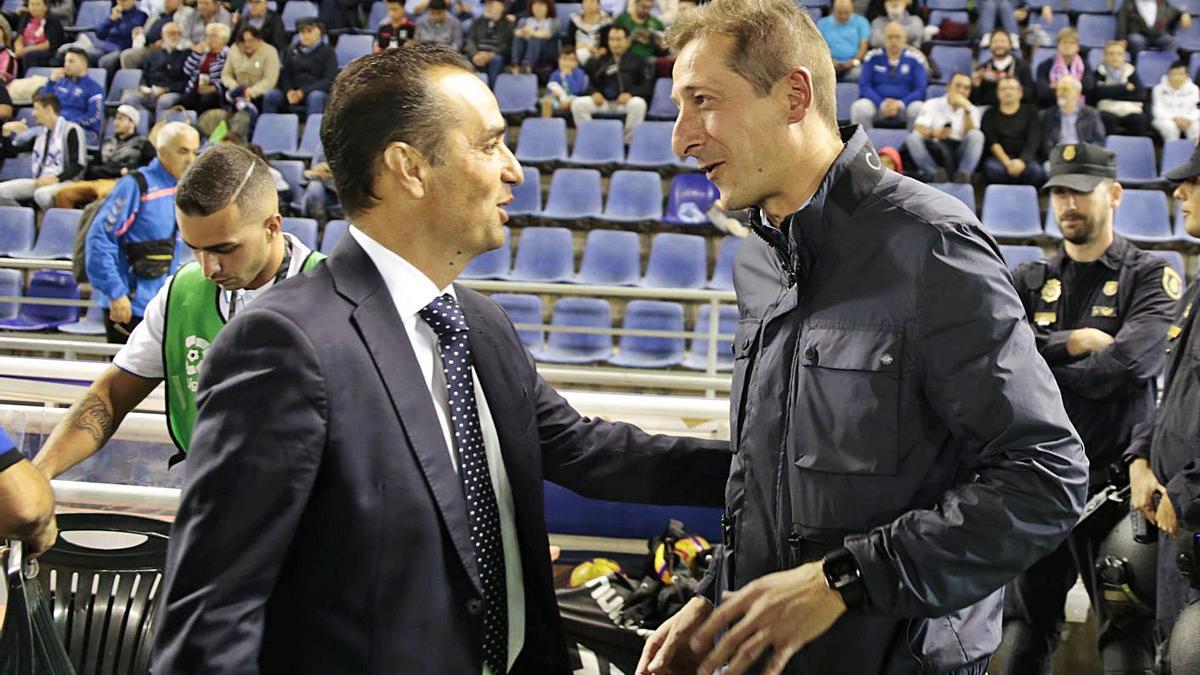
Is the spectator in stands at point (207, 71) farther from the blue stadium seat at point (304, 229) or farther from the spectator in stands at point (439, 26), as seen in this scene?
the blue stadium seat at point (304, 229)

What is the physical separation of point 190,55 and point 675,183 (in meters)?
5.27

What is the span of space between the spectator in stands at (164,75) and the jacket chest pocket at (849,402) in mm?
9893

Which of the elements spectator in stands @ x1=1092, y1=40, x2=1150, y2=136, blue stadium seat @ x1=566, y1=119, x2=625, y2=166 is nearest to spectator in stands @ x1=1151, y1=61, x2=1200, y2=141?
spectator in stands @ x1=1092, y1=40, x2=1150, y2=136

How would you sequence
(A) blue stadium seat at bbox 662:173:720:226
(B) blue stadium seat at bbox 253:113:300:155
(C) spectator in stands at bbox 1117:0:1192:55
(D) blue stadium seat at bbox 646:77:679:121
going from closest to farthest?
(A) blue stadium seat at bbox 662:173:720:226, (D) blue stadium seat at bbox 646:77:679:121, (B) blue stadium seat at bbox 253:113:300:155, (C) spectator in stands at bbox 1117:0:1192:55

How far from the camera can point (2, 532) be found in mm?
1723

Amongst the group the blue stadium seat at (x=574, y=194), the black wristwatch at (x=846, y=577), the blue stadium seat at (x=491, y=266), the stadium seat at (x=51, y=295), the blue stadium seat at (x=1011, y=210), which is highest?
the black wristwatch at (x=846, y=577)

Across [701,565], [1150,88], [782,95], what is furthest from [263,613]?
→ [1150,88]


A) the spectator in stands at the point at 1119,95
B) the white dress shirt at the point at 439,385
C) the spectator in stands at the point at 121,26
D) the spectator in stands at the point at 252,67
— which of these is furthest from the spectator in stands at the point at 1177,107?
the spectator in stands at the point at 121,26

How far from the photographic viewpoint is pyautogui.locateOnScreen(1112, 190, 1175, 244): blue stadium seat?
7723mm

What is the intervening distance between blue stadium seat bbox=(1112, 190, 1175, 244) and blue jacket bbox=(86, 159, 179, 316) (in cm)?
633

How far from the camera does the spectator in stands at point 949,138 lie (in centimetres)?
820

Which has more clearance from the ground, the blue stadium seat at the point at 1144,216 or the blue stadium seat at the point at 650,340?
the blue stadium seat at the point at 1144,216

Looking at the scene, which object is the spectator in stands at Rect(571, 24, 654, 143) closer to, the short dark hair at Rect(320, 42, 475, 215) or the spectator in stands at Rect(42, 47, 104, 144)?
the spectator in stands at Rect(42, 47, 104, 144)

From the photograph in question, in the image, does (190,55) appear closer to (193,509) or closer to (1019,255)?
(1019,255)
